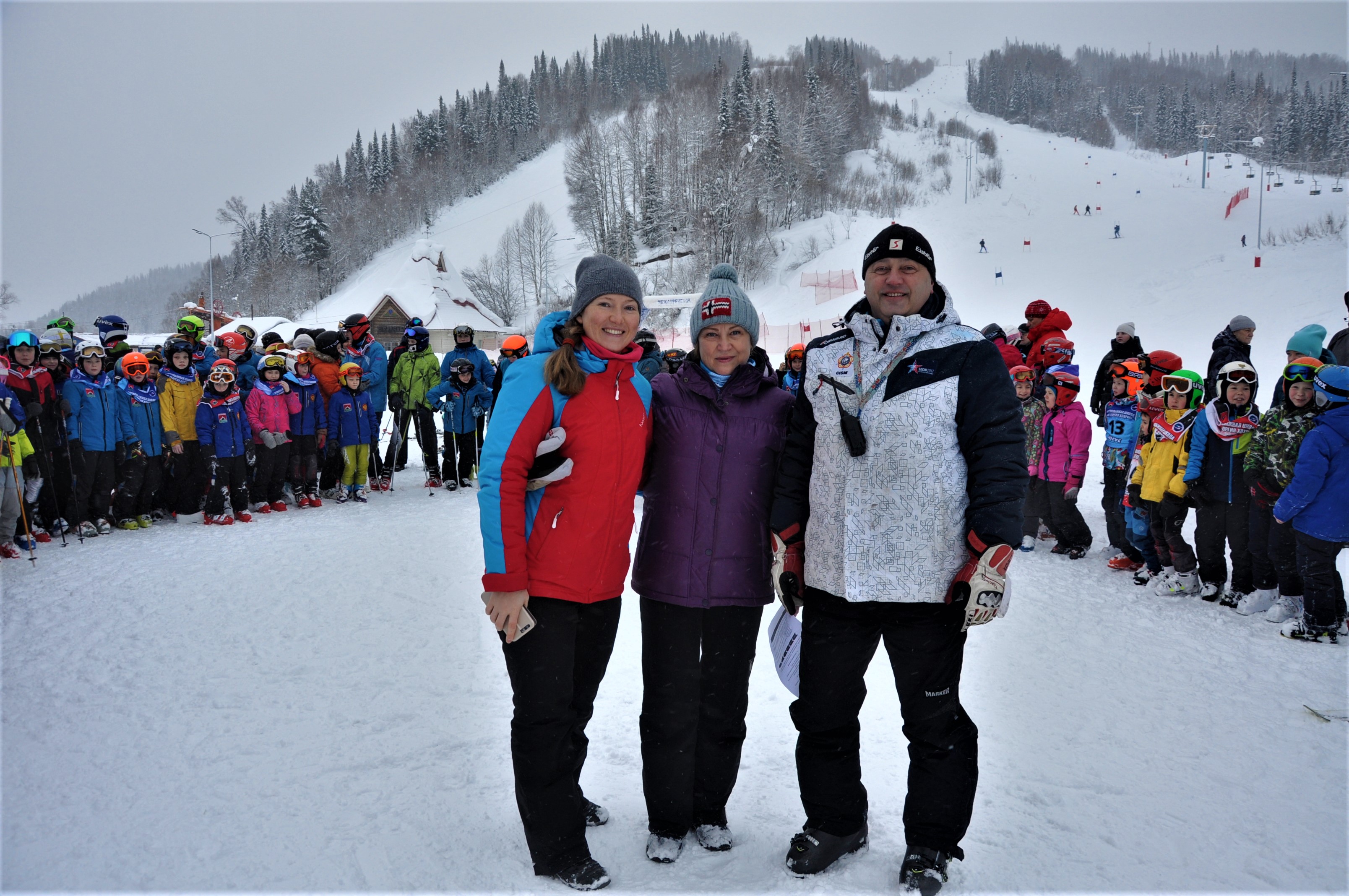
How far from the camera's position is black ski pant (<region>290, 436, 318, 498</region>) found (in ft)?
25.1

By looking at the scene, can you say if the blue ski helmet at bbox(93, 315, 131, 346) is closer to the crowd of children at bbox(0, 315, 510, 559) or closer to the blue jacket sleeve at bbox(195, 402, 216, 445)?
the crowd of children at bbox(0, 315, 510, 559)

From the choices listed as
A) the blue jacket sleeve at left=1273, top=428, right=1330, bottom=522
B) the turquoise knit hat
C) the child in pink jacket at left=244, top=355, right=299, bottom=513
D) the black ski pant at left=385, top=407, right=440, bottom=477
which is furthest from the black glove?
the child in pink jacket at left=244, top=355, right=299, bottom=513

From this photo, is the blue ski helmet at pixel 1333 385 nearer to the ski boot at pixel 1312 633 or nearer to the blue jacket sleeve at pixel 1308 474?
the blue jacket sleeve at pixel 1308 474

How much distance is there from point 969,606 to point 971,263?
3244cm

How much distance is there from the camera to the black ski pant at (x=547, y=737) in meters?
2.21

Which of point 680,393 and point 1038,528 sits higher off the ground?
point 680,393

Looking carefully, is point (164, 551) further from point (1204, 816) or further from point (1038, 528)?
point (1038, 528)

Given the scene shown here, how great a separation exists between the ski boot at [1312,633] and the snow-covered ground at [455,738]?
0.12 metres

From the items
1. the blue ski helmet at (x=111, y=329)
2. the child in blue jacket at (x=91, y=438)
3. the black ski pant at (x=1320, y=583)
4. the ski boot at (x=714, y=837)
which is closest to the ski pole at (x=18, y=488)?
the child in blue jacket at (x=91, y=438)

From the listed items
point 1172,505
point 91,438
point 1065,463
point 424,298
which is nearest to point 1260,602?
point 1172,505

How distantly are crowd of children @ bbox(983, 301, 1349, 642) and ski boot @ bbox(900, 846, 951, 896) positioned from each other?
267cm

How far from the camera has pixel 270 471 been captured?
7.39 meters

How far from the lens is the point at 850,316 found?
2389mm

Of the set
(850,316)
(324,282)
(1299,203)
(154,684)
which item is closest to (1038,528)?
(850,316)
